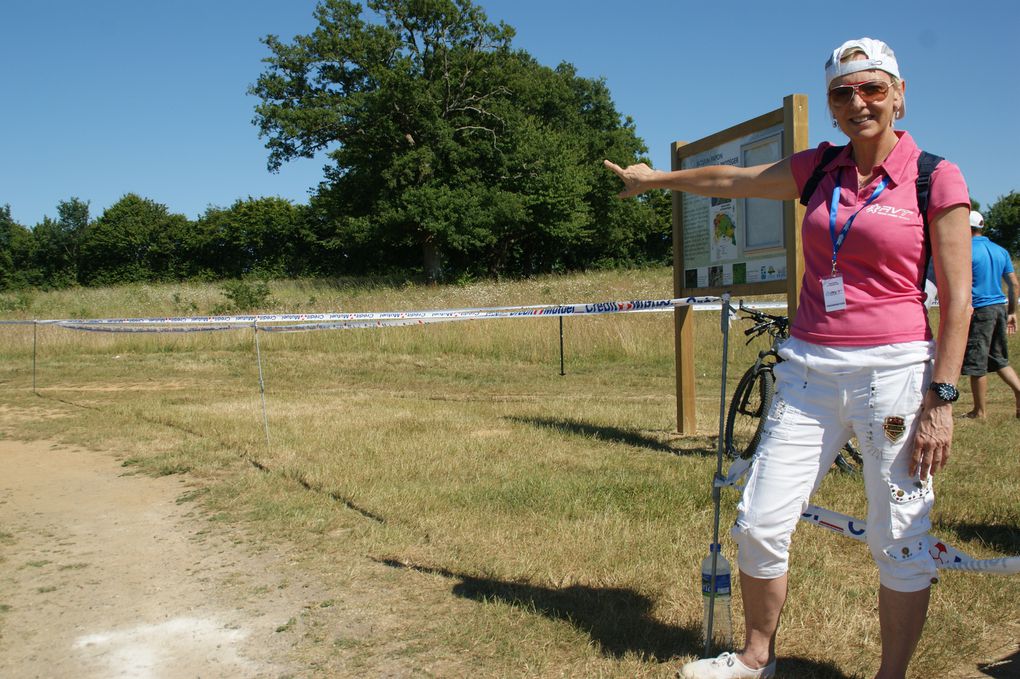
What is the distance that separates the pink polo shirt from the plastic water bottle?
95cm

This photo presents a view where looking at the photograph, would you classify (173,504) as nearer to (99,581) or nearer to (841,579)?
(99,581)

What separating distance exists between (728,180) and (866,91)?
66 cm

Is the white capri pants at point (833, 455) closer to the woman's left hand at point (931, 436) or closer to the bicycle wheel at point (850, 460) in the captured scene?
the woman's left hand at point (931, 436)

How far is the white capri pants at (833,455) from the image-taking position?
8.44 ft

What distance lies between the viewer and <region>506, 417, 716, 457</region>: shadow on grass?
7438 millimetres

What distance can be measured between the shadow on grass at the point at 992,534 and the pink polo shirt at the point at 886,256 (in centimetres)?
259

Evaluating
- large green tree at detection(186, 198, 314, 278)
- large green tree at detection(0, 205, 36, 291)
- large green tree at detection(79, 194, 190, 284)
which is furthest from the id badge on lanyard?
large green tree at detection(0, 205, 36, 291)

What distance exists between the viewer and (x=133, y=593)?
4242 millimetres

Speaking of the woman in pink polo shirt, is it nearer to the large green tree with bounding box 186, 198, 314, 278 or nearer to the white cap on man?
the white cap on man

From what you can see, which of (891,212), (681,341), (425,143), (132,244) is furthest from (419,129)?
(891,212)

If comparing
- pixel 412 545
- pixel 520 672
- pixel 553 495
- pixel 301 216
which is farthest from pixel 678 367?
pixel 301 216

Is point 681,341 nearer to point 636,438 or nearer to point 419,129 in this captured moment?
point 636,438

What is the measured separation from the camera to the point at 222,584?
4316 mm

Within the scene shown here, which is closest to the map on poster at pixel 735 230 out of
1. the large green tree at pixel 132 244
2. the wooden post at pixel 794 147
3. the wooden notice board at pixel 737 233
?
the wooden notice board at pixel 737 233
